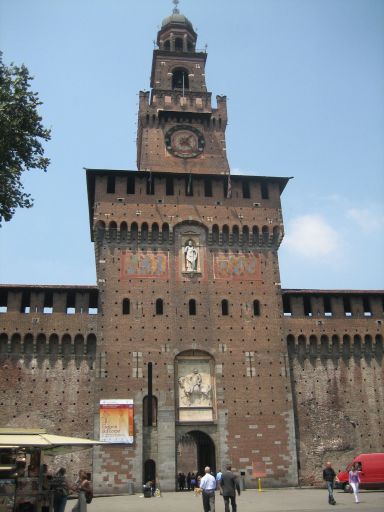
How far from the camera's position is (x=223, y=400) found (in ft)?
94.8

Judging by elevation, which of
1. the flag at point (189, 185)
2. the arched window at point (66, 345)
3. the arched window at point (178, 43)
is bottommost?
the arched window at point (66, 345)

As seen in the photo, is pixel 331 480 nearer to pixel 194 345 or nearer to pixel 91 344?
pixel 194 345

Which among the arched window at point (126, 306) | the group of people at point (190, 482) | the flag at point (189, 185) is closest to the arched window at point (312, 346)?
the group of people at point (190, 482)

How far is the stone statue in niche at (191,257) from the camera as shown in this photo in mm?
31281

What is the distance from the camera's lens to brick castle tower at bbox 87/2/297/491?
1111 inches

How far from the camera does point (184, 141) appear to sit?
1411 inches

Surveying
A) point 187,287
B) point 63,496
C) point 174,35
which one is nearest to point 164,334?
point 187,287

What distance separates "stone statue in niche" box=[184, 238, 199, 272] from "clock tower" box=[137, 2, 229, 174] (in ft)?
17.6

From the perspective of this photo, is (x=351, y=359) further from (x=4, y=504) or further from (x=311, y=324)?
(x=4, y=504)

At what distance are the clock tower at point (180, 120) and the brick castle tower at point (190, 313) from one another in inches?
5.4

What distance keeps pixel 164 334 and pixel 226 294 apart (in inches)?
159

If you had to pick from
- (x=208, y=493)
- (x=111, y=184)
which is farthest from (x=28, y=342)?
(x=208, y=493)

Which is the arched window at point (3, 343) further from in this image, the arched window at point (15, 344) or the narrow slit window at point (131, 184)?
the narrow slit window at point (131, 184)

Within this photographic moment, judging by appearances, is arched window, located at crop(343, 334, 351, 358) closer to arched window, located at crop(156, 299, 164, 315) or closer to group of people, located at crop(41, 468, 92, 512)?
arched window, located at crop(156, 299, 164, 315)
